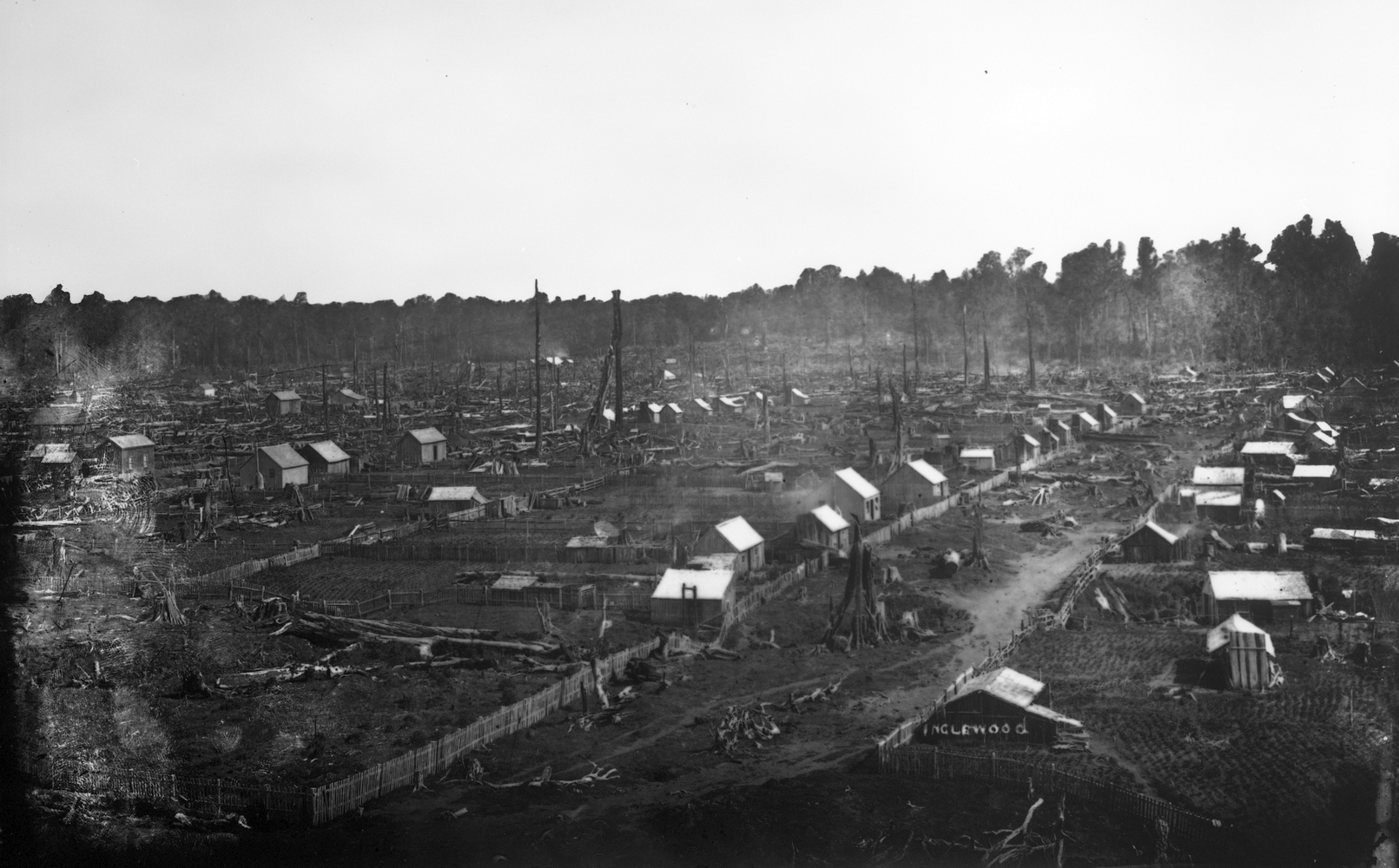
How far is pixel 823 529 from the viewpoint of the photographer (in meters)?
40.5

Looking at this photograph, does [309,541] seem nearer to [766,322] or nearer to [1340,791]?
[1340,791]

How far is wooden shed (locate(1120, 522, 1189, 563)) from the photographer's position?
124 feet

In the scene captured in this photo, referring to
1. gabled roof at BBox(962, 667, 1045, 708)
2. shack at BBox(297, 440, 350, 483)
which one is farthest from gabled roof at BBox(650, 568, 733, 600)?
shack at BBox(297, 440, 350, 483)

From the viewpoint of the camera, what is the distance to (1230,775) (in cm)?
2020

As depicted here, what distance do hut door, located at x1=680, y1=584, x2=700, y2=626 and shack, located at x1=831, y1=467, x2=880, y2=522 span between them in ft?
53.1

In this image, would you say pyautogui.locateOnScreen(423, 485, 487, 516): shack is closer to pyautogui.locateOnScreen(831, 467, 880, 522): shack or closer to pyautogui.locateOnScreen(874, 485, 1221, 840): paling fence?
pyautogui.locateOnScreen(831, 467, 880, 522): shack

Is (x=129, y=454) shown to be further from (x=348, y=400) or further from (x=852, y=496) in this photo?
(x=852, y=496)

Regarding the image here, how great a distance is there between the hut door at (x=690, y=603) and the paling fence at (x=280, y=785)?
8841mm

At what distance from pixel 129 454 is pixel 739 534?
4043cm

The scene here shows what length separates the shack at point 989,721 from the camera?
2183 cm

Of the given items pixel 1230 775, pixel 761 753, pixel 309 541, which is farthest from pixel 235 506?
pixel 1230 775

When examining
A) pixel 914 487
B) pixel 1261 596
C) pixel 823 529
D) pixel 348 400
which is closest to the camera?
pixel 1261 596

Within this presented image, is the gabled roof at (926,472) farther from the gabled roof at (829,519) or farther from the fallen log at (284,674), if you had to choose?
the fallen log at (284,674)

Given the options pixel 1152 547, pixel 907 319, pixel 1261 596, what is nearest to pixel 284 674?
pixel 1261 596
